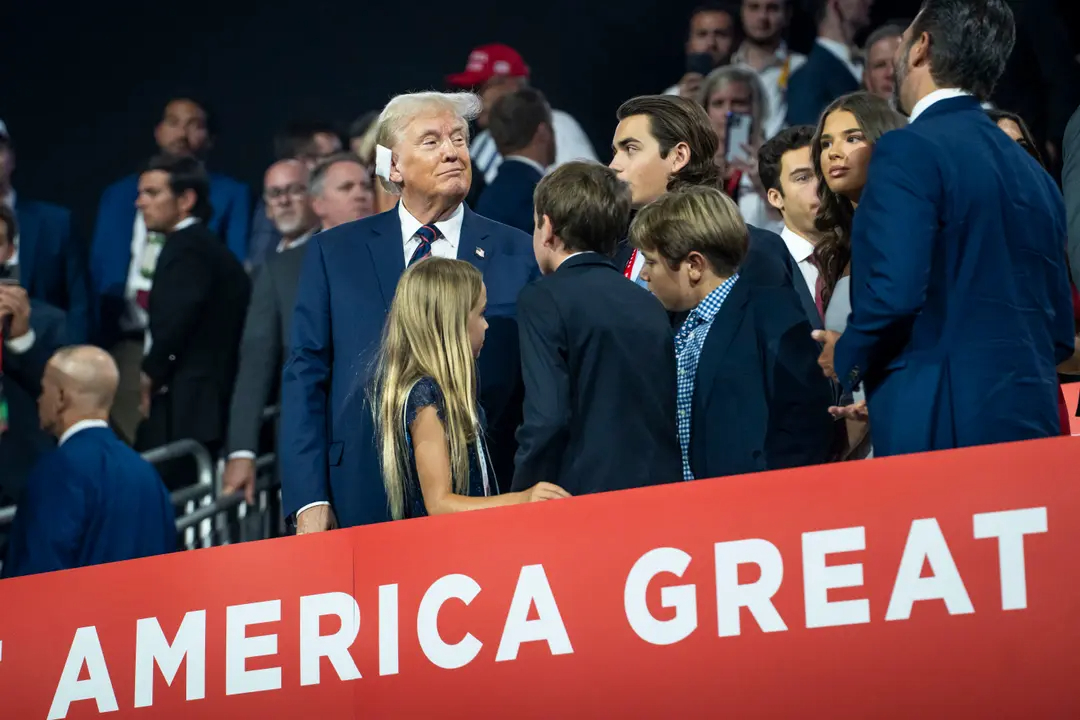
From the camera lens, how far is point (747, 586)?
9.55ft

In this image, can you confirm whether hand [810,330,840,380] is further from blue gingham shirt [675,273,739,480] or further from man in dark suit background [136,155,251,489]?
man in dark suit background [136,155,251,489]

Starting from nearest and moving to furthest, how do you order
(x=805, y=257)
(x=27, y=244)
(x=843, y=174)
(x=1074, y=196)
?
(x=843, y=174) → (x=1074, y=196) → (x=805, y=257) → (x=27, y=244)

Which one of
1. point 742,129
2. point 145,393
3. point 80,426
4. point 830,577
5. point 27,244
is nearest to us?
point 830,577

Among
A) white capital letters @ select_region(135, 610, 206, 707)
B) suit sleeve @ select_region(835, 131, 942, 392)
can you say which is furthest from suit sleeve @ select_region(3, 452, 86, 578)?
suit sleeve @ select_region(835, 131, 942, 392)

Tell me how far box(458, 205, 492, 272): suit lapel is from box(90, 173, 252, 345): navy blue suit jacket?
352 centimetres

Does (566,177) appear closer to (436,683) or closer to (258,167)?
(436,683)

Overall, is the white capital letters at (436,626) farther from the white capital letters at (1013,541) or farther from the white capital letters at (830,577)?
the white capital letters at (1013,541)

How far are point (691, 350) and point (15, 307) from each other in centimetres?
426

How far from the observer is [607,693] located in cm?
298

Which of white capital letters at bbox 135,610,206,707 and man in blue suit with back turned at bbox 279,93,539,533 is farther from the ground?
man in blue suit with back turned at bbox 279,93,539,533

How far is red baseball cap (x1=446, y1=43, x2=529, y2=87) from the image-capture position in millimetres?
6898

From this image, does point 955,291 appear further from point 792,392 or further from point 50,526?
point 50,526

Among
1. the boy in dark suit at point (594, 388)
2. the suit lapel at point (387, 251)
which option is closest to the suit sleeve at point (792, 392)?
the boy in dark suit at point (594, 388)

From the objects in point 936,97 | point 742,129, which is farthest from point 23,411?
point 936,97
